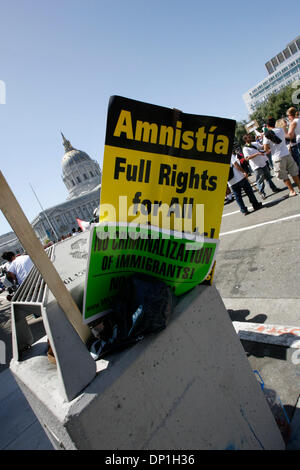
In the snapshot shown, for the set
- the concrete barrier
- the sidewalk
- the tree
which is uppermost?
the tree

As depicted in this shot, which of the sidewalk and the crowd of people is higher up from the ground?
the crowd of people

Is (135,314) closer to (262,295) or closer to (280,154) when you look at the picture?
(262,295)

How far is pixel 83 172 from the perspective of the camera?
105 m

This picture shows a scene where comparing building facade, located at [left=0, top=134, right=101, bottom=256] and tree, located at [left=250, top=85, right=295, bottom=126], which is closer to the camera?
tree, located at [left=250, top=85, right=295, bottom=126]

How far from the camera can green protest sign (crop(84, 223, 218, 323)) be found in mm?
1292

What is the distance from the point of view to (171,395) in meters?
1.29

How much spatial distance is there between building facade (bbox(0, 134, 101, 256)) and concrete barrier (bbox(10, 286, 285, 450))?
306 feet

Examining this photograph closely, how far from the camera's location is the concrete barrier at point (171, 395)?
108 cm

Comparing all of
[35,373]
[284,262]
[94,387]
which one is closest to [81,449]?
[94,387]

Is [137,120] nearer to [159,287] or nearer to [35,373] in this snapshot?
[159,287]

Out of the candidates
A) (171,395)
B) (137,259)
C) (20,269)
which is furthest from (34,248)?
(20,269)

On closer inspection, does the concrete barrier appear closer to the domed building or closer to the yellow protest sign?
the yellow protest sign

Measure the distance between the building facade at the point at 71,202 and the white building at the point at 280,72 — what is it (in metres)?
81.9

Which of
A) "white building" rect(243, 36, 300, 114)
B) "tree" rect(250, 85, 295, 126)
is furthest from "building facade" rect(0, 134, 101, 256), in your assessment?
"white building" rect(243, 36, 300, 114)
